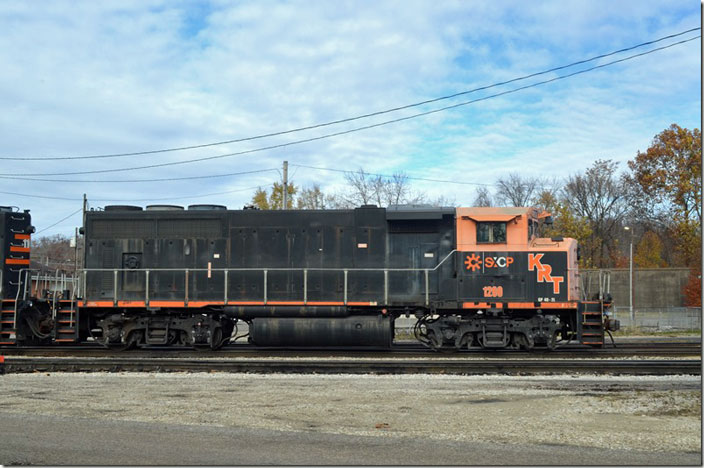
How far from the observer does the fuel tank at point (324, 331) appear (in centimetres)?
1556

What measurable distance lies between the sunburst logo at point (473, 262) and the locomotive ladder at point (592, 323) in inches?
107

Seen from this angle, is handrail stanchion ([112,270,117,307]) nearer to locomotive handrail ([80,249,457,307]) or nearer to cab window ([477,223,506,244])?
locomotive handrail ([80,249,457,307])

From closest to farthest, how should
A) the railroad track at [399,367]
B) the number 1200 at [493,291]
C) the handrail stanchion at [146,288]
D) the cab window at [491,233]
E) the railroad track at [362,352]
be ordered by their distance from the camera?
the railroad track at [399,367], the railroad track at [362,352], the number 1200 at [493,291], the cab window at [491,233], the handrail stanchion at [146,288]

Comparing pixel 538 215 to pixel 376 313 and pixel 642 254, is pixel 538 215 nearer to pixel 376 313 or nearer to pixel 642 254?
pixel 376 313

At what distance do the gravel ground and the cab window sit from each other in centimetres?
460

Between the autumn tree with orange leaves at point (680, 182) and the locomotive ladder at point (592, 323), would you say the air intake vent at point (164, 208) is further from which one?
the autumn tree with orange leaves at point (680, 182)

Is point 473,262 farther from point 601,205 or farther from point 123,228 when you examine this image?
point 601,205

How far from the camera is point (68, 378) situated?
480 inches

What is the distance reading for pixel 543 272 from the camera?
50.5 feet

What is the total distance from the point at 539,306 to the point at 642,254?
50.3m

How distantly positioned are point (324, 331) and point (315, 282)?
1.37 m

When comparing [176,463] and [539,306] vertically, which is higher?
[539,306]

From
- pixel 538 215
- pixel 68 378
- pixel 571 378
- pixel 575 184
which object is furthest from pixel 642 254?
pixel 68 378

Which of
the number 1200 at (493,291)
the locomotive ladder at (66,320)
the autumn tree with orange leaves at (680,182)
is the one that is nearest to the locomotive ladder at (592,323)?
the number 1200 at (493,291)
